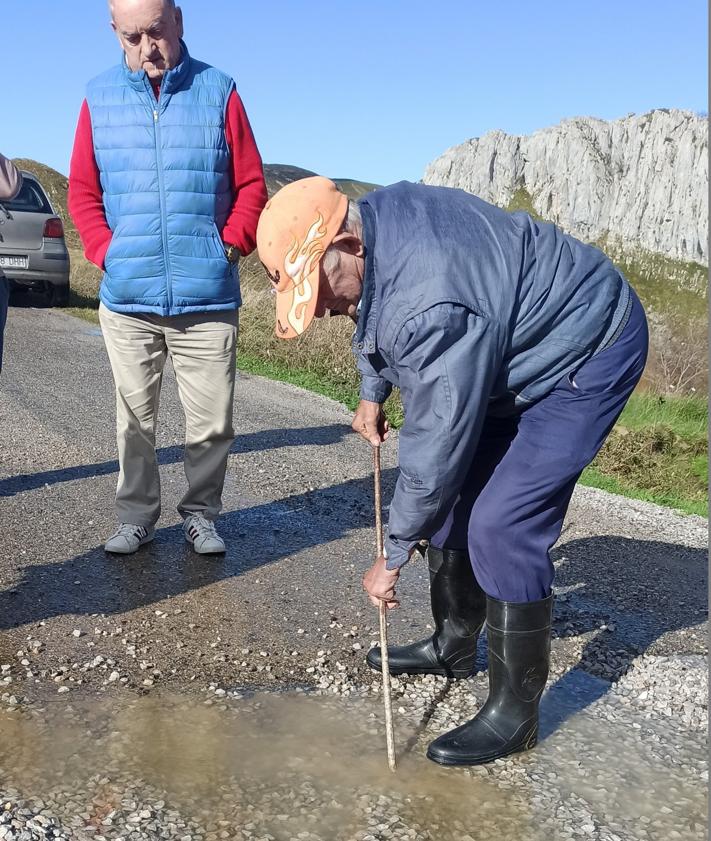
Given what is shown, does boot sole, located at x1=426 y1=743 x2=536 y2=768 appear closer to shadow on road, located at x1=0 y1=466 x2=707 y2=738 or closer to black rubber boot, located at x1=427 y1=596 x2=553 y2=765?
black rubber boot, located at x1=427 y1=596 x2=553 y2=765

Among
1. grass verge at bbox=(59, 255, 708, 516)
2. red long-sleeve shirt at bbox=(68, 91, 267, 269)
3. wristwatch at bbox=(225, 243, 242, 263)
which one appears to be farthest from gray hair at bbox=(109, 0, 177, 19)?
grass verge at bbox=(59, 255, 708, 516)

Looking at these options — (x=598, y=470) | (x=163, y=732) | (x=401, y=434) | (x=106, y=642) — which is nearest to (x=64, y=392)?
(x=598, y=470)

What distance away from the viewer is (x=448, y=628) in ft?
12.0

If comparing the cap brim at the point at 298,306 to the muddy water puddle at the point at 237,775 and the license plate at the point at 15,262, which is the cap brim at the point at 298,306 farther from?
the license plate at the point at 15,262

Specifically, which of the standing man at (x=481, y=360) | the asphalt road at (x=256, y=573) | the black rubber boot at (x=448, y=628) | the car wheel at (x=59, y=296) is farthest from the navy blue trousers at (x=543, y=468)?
the car wheel at (x=59, y=296)

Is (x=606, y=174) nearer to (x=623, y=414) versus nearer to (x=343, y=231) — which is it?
(x=623, y=414)

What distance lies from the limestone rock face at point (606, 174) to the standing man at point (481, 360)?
107 metres

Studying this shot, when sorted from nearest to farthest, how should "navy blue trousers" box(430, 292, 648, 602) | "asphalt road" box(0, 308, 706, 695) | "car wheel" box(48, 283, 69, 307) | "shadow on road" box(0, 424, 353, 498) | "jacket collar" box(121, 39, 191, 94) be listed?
"navy blue trousers" box(430, 292, 648, 602)
"asphalt road" box(0, 308, 706, 695)
"jacket collar" box(121, 39, 191, 94)
"shadow on road" box(0, 424, 353, 498)
"car wheel" box(48, 283, 69, 307)

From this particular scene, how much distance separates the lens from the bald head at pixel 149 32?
4.05 metres

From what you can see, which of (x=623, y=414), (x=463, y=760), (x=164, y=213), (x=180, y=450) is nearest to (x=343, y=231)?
(x=463, y=760)

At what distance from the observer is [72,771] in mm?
2924

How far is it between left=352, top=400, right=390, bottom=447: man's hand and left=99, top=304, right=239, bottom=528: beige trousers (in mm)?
1141

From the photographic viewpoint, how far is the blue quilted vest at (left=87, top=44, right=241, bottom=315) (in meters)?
4.30

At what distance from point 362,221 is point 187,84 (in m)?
2.11
